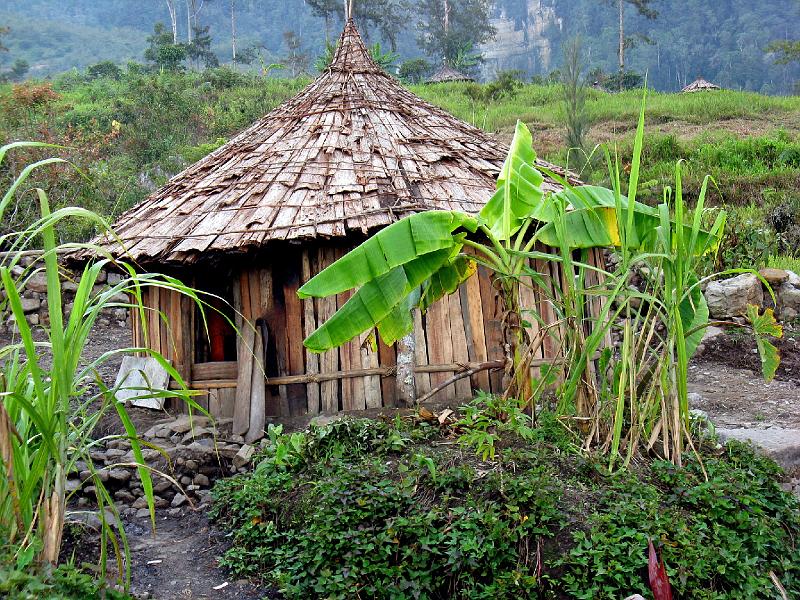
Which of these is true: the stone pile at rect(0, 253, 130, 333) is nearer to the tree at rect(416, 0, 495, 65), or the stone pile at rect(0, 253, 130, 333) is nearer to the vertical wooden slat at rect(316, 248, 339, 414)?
the vertical wooden slat at rect(316, 248, 339, 414)

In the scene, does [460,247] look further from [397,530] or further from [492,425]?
[397,530]

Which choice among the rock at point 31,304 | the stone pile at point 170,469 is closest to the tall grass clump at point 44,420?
the stone pile at point 170,469

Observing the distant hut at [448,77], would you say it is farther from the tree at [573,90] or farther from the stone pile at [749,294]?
the stone pile at [749,294]

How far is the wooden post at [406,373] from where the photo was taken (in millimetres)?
6004

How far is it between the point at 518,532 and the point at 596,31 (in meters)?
53.6

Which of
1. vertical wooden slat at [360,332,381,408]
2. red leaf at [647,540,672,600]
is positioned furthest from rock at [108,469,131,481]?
red leaf at [647,540,672,600]

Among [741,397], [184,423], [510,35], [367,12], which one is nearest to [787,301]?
[741,397]

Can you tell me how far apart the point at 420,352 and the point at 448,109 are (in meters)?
16.6

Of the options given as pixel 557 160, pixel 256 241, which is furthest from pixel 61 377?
pixel 557 160

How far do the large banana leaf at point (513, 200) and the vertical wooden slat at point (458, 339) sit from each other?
1.55m

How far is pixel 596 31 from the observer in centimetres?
5222

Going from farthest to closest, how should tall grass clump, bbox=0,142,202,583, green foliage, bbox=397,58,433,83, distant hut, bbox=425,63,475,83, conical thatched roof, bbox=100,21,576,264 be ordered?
green foliage, bbox=397,58,433,83, distant hut, bbox=425,63,475,83, conical thatched roof, bbox=100,21,576,264, tall grass clump, bbox=0,142,202,583

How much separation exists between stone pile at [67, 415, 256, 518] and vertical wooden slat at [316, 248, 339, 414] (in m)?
0.74

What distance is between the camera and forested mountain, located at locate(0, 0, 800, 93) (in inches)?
1764
